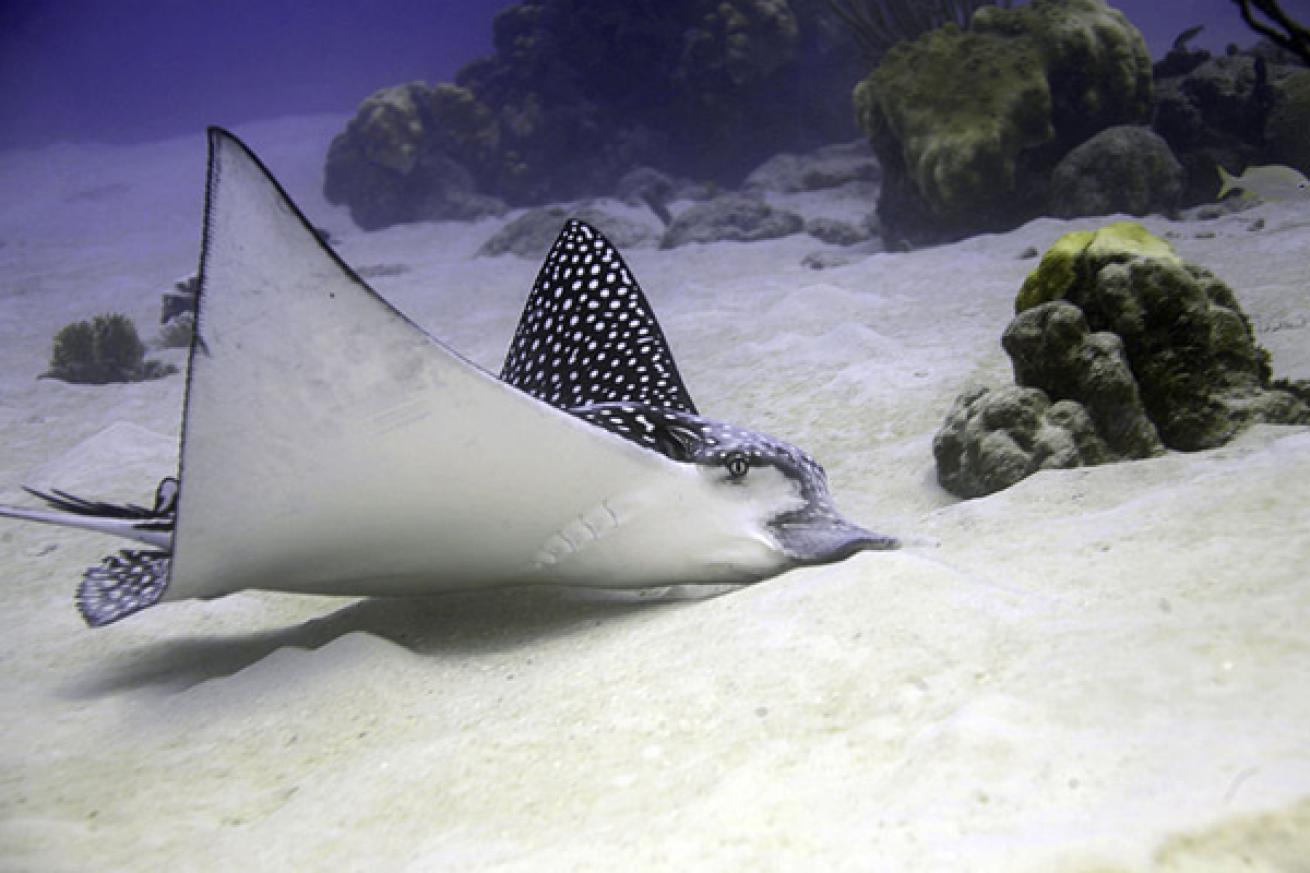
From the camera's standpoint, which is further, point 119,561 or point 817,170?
point 817,170

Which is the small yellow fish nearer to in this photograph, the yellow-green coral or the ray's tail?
the yellow-green coral

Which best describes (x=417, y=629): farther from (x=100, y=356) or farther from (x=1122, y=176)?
(x=1122, y=176)

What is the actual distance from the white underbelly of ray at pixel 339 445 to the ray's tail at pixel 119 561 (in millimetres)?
392

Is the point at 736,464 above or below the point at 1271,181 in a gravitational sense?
below

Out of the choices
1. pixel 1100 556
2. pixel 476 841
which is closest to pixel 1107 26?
pixel 1100 556

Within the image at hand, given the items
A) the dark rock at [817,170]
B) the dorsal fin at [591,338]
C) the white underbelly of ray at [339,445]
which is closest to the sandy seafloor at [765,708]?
the white underbelly of ray at [339,445]

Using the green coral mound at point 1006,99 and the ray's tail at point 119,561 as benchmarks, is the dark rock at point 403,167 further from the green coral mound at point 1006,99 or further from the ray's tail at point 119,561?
the ray's tail at point 119,561

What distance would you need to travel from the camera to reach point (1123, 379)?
3094 millimetres

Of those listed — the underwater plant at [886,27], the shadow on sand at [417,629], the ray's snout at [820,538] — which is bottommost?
the shadow on sand at [417,629]

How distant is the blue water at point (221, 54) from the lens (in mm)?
41031

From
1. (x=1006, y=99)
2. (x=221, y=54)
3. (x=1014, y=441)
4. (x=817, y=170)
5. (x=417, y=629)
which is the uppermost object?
(x=221, y=54)

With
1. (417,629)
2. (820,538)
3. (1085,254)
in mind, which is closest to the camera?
(820,538)

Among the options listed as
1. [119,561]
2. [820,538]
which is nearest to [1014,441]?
[820,538]

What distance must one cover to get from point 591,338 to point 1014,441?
1954 mm
